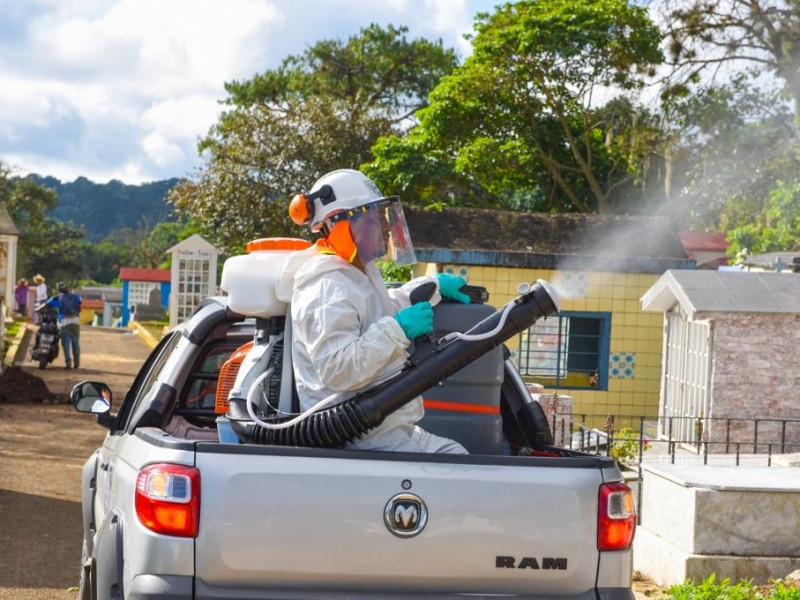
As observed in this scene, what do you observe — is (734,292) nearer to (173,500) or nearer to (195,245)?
(173,500)

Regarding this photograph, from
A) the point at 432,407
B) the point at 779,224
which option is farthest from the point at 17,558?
the point at 779,224

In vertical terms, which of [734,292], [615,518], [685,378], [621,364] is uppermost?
[734,292]

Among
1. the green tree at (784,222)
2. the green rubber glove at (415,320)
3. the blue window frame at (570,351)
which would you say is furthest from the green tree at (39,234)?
the green rubber glove at (415,320)

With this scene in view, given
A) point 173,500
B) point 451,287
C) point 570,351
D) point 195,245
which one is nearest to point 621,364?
point 570,351

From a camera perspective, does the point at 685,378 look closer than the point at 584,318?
Yes

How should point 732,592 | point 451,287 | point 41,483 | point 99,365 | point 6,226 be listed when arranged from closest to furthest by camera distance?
1. point 451,287
2. point 732,592
3. point 41,483
4. point 99,365
5. point 6,226

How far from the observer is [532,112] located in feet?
102

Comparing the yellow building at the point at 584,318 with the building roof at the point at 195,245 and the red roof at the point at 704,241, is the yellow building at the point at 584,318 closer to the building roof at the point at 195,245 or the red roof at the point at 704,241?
the building roof at the point at 195,245

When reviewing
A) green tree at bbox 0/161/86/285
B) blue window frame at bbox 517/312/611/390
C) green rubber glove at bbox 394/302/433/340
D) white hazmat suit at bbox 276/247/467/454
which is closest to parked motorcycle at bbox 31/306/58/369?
blue window frame at bbox 517/312/611/390

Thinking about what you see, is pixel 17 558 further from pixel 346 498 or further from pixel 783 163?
pixel 783 163

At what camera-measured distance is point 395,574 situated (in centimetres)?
414

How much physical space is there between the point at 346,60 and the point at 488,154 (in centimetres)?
2192

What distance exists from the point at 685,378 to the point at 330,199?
11.3 meters

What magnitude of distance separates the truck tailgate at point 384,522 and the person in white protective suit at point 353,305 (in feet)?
1.34
